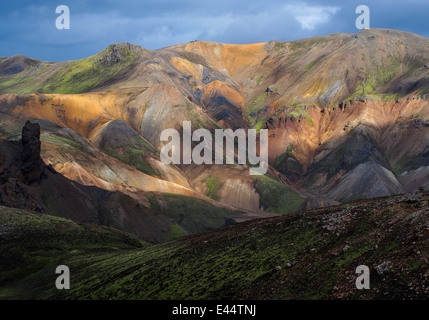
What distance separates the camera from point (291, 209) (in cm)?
17750

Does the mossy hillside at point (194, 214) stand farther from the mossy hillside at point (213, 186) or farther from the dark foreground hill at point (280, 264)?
the dark foreground hill at point (280, 264)

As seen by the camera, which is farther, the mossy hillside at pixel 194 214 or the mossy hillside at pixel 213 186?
the mossy hillside at pixel 213 186

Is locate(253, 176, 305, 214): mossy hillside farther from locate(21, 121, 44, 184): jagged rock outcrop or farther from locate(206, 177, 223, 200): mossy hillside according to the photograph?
locate(21, 121, 44, 184): jagged rock outcrop

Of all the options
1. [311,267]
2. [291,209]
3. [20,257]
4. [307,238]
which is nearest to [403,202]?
[307,238]

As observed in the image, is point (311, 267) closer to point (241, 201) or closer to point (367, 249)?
point (367, 249)

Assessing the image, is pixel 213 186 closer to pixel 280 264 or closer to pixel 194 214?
pixel 194 214

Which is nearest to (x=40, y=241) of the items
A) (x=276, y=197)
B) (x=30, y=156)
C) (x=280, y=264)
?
(x=280, y=264)

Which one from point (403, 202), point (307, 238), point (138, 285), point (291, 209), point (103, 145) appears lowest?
point (138, 285)

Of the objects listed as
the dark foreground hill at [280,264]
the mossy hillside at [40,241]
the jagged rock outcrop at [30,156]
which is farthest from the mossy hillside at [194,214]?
the dark foreground hill at [280,264]

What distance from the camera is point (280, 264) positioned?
1142 inches

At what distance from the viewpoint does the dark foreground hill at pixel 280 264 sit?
23.3 m

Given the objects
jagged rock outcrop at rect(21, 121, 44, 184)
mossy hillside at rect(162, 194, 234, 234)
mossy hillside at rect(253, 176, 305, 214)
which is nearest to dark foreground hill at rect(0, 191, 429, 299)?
jagged rock outcrop at rect(21, 121, 44, 184)

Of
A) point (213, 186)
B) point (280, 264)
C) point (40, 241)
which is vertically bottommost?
point (280, 264)

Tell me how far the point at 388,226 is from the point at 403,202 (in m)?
4.46
